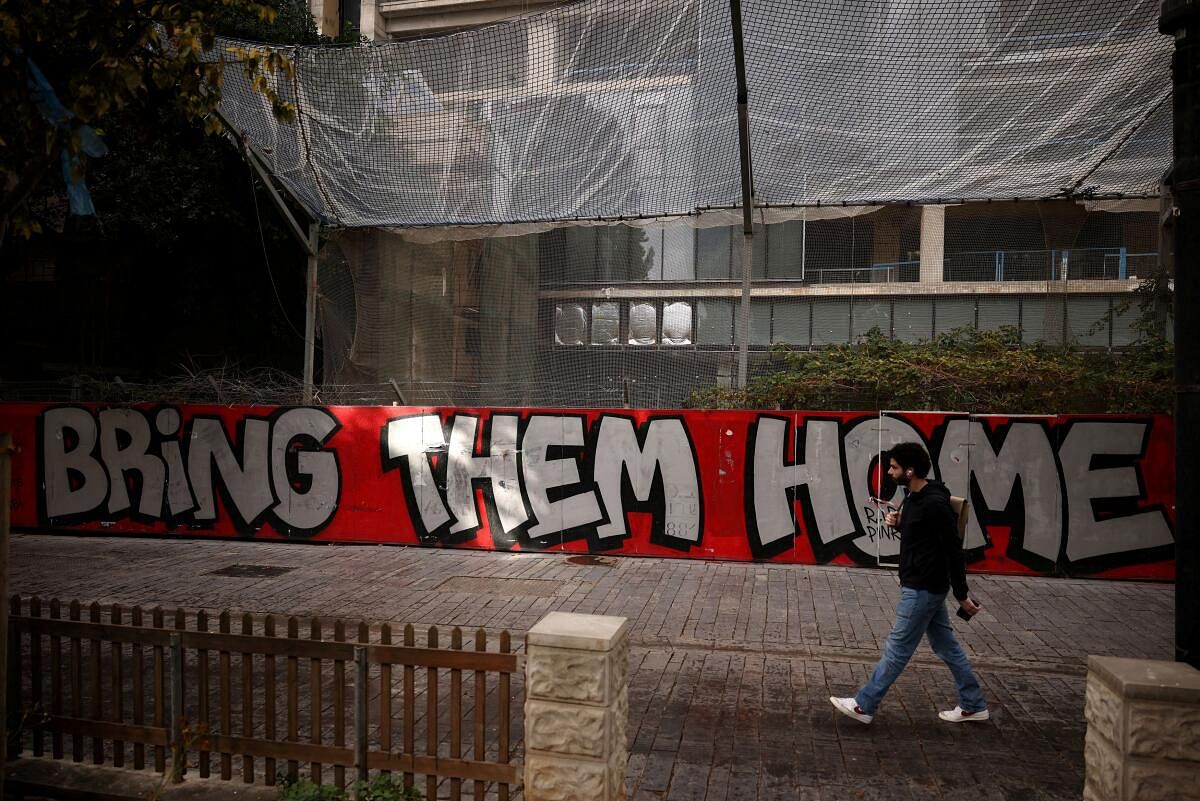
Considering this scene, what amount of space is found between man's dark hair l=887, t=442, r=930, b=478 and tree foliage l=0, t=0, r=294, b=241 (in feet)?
14.9

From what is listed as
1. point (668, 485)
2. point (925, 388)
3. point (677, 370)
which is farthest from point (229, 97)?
point (925, 388)

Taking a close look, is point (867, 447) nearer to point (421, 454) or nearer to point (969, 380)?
point (969, 380)

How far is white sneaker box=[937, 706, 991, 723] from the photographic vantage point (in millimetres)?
5125

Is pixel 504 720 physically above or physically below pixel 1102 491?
below

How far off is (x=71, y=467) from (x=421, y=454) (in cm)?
556

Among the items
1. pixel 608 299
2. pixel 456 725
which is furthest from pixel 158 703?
pixel 608 299

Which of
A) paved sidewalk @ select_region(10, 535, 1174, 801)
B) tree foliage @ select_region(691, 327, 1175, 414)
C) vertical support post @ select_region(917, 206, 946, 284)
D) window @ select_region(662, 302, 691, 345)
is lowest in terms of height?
paved sidewalk @ select_region(10, 535, 1174, 801)

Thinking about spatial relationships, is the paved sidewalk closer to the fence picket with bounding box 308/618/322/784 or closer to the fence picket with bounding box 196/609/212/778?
the fence picket with bounding box 308/618/322/784

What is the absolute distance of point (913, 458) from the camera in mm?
5211

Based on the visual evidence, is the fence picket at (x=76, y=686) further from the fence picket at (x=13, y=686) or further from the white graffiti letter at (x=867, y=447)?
the white graffiti letter at (x=867, y=447)

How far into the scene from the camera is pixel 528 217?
41.2 ft

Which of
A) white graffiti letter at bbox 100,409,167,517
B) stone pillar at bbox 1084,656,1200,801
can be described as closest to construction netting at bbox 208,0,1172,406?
white graffiti letter at bbox 100,409,167,517

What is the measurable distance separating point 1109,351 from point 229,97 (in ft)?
42.1

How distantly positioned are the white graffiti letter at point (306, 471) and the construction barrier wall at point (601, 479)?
0.02 metres
